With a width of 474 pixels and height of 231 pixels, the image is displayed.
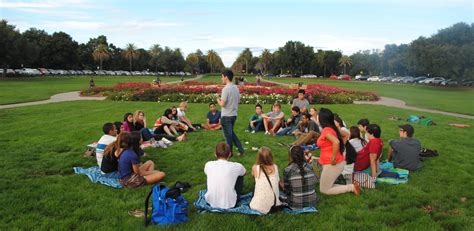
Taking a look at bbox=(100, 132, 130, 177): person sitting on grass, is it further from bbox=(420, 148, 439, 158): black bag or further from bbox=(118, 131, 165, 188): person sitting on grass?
bbox=(420, 148, 439, 158): black bag

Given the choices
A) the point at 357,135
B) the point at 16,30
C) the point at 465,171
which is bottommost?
the point at 465,171

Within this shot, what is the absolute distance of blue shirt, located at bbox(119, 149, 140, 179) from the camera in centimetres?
607

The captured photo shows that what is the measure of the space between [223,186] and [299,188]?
1.12 metres

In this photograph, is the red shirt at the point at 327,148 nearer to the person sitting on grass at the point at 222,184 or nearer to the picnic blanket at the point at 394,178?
the picnic blanket at the point at 394,178

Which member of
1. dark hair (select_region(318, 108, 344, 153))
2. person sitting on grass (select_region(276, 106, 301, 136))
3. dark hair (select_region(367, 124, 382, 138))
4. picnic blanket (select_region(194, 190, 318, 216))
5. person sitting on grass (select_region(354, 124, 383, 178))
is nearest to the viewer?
picnic blanket (select_region(194, 190, 318, 216))

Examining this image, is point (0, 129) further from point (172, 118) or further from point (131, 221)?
point (131, 221)

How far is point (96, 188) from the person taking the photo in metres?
6.09

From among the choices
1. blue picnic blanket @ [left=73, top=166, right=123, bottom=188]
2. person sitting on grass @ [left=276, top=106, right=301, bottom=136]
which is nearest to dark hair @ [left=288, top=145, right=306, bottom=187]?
blue picnic blanket @ [left=73, top=166, right=123, bottom=188]

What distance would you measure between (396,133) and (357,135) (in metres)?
5.12

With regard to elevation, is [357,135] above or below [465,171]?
above

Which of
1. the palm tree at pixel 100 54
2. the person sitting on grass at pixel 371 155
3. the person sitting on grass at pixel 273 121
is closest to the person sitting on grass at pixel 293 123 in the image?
the person sitting on grass at pixel 273 121

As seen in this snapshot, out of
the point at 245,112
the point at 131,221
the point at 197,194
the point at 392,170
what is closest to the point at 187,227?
the point at 131,221

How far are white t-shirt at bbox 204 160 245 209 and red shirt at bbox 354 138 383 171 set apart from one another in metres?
2.82

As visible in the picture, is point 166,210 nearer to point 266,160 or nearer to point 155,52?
point 266,160
